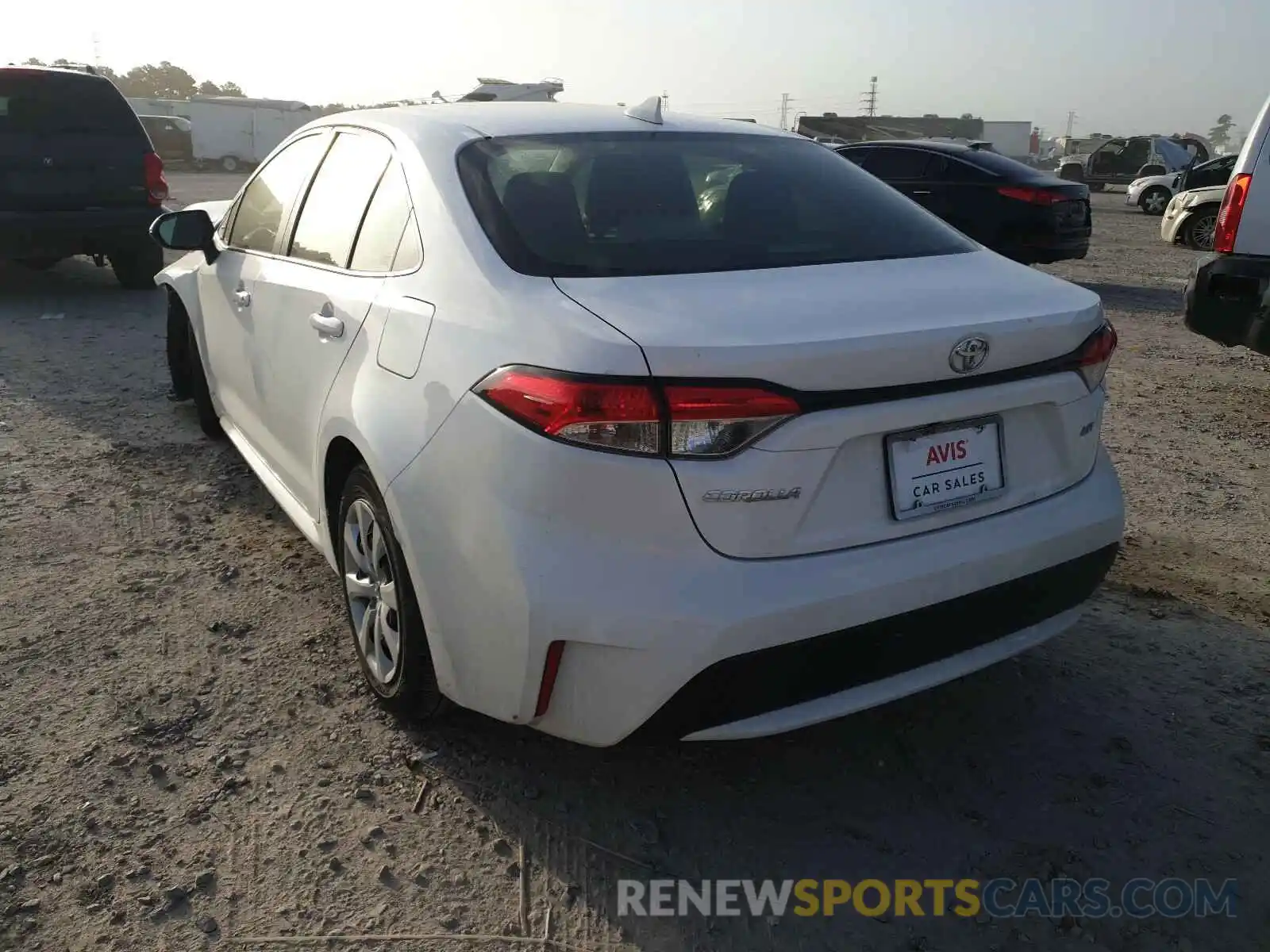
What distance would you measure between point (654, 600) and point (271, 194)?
8.69 ft

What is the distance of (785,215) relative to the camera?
2.84 m

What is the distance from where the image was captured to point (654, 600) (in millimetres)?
2049

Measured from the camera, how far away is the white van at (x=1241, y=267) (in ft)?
17.5

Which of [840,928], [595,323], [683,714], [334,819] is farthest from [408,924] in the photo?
[595,323]

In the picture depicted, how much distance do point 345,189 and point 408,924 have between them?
6.97 ft

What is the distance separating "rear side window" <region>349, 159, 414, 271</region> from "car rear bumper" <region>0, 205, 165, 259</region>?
Result: 7.09 m

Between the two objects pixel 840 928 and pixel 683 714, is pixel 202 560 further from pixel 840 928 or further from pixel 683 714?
pixel 840 928

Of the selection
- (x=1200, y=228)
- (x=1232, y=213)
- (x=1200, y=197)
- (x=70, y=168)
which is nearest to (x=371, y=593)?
(x=1232, y=213)

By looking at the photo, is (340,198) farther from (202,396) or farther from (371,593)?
(202,396)

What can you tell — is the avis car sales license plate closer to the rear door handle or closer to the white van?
the rear door handle

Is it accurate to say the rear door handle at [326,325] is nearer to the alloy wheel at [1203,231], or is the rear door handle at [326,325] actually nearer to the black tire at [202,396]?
the black tire at [202,396]

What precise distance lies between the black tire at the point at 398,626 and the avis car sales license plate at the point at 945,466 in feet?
3.81

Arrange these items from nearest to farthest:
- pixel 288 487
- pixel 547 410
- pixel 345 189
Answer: pixel 547 410 < pixel 345 189 < pixel 288 487

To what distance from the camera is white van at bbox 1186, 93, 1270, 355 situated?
534 cm
